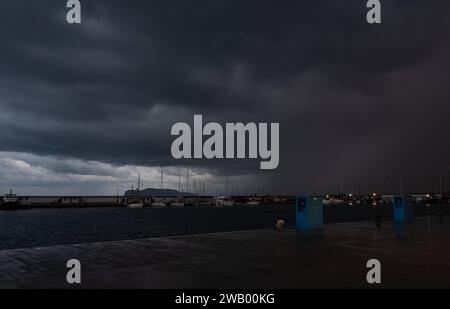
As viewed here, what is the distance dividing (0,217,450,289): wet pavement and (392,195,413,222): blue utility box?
1949 cm

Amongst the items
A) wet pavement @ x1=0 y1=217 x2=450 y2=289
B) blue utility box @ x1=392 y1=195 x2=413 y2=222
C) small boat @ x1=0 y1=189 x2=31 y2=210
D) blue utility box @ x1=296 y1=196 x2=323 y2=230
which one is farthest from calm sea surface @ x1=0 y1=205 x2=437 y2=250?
small boat @ x1=0 y1=189 x2=31 y2=210

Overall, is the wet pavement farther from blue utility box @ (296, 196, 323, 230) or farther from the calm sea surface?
the calm sea surface

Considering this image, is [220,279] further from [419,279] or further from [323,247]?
[323,247]

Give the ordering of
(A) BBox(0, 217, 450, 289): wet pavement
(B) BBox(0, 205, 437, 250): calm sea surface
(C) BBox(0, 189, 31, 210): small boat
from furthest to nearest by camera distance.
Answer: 1. (C) BBox(0, 189, 31, 210): small boat
2. (B) BBox(0, 205, 437, 250): calm sea surface
3. (A) BBox(0, 217, 450, 289): wet pavement

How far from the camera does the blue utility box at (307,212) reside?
28625mm

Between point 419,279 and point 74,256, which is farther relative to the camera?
point 74,256

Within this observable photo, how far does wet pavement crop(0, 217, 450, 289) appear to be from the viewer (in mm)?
11234

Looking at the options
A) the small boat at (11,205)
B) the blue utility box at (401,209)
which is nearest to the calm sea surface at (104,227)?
the blue utility box at (401,209)

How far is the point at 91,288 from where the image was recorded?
10.6m

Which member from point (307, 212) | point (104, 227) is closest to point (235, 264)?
point (307, 212)

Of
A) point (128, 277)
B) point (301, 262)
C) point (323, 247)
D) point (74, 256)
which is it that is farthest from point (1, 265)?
point (323, 247)

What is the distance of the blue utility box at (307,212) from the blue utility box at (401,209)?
1493 cm

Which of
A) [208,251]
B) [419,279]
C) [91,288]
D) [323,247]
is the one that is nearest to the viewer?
[91,288]
